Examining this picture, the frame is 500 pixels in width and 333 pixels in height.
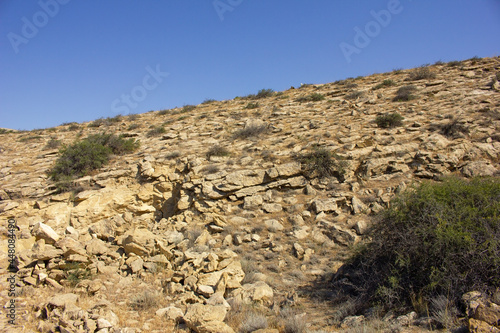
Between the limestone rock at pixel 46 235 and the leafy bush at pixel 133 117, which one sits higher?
the leafy bush at pixel 133 117

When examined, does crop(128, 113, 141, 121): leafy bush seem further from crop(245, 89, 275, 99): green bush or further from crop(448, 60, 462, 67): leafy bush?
crop(448, 60, 462, 67): leafy bush

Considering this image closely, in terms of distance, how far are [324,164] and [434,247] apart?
4.39 meters

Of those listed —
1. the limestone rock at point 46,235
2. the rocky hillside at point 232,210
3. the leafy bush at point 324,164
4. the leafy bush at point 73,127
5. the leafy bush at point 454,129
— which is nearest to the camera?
the rocky hillside at point 232,210

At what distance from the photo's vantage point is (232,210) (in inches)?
283

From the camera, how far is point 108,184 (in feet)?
28.0

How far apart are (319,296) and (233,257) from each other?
1.84 meters

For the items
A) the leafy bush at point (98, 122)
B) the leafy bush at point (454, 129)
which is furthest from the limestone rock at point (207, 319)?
the leafy bush at point (98, 122)

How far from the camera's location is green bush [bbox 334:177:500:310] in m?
3.26

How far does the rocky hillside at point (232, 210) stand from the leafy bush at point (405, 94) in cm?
9

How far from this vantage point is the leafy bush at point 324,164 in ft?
24.9

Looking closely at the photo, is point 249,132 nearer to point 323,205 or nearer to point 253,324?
point 323,205

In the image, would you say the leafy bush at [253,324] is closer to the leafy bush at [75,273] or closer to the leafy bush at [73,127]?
the leafy bush at [75,273]

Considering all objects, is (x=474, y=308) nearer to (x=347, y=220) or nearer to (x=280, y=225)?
(x=347, y=220)

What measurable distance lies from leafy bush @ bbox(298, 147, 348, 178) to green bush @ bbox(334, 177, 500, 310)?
324cm
